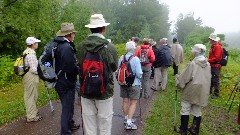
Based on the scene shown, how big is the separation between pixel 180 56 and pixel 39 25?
787 centimetres

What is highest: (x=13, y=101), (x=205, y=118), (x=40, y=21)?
(x=40, y=21)

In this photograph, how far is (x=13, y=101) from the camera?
868 cm

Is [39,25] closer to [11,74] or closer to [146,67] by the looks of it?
[11,74]

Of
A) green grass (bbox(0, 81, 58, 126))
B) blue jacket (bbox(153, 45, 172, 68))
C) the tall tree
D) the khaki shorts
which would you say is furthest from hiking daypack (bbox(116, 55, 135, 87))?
the tall tree

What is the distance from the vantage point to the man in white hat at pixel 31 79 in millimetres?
6429

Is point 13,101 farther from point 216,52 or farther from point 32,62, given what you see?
point 216,52

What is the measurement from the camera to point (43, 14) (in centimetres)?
1523

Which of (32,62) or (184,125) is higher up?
(32,62)

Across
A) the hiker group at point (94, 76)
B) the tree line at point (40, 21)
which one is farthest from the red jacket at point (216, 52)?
the tree line at point (40, 21)

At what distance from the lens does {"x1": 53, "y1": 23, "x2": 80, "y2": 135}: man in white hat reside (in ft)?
16.3

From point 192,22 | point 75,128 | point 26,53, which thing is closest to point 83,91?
point 75,128

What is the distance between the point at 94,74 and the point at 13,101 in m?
5.44

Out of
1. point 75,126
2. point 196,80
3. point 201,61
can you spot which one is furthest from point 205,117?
→ point 75,126

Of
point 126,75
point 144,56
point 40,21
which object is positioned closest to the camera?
point 126,75
